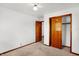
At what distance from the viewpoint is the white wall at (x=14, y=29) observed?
3.39m

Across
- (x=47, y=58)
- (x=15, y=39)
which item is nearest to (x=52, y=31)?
(x=15, y=39)

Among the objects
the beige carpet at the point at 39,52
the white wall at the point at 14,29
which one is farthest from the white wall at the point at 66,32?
the white wall at the point at 14,29

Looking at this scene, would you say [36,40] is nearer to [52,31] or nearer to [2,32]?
[52,31]

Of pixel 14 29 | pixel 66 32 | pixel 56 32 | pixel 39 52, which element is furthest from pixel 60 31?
pixel 14 29

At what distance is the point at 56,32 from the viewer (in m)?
4.39

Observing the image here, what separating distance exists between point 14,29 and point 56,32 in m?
2.30

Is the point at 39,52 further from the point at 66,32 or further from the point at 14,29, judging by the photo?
the point at 66,32

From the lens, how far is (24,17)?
4750 millimetres

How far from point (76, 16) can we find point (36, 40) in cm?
354

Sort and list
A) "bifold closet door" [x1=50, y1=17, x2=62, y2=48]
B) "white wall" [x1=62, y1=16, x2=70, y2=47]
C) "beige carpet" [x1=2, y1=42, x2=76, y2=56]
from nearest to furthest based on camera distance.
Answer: "beige carpet" [x1=2, y1=42, x2=76, y2=56] → "bifold closet door" [x1=50, y1=17, x2=62, y2=48] → "white wall" [x1=62, y1=16, x2=70, y2=47]

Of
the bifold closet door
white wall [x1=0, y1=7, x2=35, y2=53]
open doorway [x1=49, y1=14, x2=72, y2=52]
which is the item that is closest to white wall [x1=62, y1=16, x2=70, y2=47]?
open doorway [x1=49, y1=14, x2=72, y2=52]

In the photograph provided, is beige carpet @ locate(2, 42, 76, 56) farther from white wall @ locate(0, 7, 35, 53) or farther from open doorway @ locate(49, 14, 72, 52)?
open doorway @ locate(49, 14, 72, 52)

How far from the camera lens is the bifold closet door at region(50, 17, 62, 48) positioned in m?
4.18

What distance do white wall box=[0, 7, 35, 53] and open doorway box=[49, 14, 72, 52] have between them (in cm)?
149
